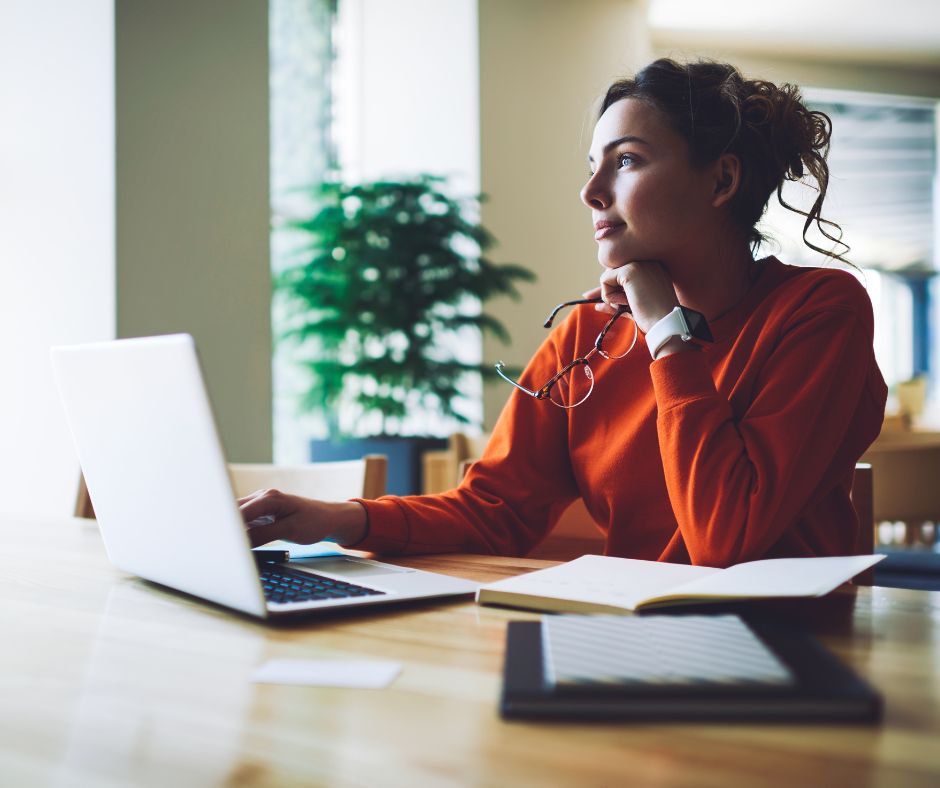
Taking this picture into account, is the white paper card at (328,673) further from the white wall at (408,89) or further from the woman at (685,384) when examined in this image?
the white wall at (408,89)

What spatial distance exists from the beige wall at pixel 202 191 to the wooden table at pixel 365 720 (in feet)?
7.87

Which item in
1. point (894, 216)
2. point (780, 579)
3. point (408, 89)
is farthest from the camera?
point (894, 216)

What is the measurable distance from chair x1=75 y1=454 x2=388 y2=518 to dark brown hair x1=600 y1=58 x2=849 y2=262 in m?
0.70

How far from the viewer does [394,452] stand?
3.48 metres

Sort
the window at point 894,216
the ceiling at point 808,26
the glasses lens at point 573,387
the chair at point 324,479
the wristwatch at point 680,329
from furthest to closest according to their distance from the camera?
the window at point 894,216 < the ceiling at point 808,26 < the chair at point 324,479 < the glasses lens at point 573,387 < the wristwatch at point 680,329

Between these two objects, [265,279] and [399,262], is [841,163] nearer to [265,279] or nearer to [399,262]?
[399,262]

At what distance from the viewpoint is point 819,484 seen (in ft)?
3.57

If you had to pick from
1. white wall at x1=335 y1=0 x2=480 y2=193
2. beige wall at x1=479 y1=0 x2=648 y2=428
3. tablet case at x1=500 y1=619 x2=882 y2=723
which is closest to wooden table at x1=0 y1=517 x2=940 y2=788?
tablet case at x1=500 y1=619 x2=882 y2=723

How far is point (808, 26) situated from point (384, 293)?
374 centimetres

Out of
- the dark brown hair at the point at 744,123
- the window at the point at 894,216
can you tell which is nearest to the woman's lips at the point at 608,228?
the dark brown hair at the point at 744,123

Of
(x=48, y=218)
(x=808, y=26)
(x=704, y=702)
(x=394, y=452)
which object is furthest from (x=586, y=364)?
(x=808, y=26)

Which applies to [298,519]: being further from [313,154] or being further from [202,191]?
[313,154]

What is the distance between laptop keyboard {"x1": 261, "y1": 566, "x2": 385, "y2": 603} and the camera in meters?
0.81

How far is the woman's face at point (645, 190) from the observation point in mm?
1230
